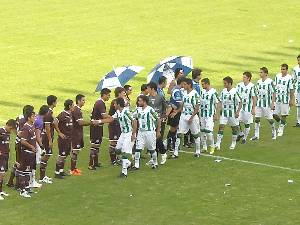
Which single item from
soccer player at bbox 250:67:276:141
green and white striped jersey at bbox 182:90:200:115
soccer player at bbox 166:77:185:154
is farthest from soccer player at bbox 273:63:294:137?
soccer player at bbox 166:77:185:154

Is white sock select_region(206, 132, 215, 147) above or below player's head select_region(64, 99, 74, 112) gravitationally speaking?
below

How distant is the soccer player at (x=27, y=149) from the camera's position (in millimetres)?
20906

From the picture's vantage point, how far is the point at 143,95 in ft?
76.5

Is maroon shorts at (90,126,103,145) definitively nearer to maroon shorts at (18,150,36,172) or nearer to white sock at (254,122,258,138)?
maroon shorts at (18,150,36,172)

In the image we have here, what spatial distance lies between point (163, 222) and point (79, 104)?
5.19 meters

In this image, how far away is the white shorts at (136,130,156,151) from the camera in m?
23.2

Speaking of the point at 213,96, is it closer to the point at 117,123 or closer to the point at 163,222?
the point at 117,123

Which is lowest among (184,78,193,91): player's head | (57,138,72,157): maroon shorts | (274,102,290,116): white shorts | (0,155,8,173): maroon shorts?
(0,155,8,173): maroon shorts

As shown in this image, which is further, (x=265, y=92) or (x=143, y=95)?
(x=265, y=92)

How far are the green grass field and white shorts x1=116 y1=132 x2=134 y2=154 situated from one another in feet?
2.56

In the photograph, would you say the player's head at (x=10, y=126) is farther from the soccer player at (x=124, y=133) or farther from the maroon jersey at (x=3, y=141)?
the soccer player at (x=124, y=133)

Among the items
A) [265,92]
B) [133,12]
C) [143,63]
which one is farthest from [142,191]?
[133,12]

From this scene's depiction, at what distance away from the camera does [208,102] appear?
2503 centimetres

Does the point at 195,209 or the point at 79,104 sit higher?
the point at 79,104
